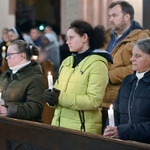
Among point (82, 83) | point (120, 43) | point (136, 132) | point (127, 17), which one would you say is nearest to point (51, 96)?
point (82, 83)

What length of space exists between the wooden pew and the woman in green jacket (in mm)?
278

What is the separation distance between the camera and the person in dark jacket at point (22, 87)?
4.00m

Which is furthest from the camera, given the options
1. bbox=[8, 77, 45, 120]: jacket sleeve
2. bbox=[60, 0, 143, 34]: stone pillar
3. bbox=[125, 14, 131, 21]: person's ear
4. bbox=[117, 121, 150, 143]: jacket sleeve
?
bbox=[60, 0, 143, 34]: stone pillar

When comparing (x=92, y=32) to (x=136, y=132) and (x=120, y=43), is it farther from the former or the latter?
(x=136, y=132)

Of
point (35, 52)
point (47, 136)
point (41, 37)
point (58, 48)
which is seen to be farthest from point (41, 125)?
point (41, 37)

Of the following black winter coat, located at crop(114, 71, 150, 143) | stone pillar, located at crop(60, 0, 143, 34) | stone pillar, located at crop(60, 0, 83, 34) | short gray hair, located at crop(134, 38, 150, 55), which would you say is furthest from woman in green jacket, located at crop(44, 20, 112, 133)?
stone pillar, located at crop(60, 0, 83, 34)

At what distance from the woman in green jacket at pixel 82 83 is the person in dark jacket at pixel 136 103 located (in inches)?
10.1

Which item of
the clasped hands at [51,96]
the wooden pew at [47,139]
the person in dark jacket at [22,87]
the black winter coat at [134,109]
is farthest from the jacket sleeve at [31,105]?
the black winter coat at [134,109]

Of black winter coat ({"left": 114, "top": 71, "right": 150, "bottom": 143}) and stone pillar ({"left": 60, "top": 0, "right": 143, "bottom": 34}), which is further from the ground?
stone pillar ({"left": 60, "top": 0, "right": 143, "bottom": 34})

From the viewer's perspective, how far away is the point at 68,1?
27.1ft

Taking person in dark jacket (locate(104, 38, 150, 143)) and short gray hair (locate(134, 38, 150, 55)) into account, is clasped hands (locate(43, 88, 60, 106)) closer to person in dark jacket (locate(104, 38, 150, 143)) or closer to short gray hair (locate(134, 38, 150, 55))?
person in dark jacket (locate(104, 38, 150, 143))

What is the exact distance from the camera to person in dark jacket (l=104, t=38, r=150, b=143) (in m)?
3.11

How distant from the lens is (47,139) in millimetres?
3395

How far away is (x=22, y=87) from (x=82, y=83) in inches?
26.6
